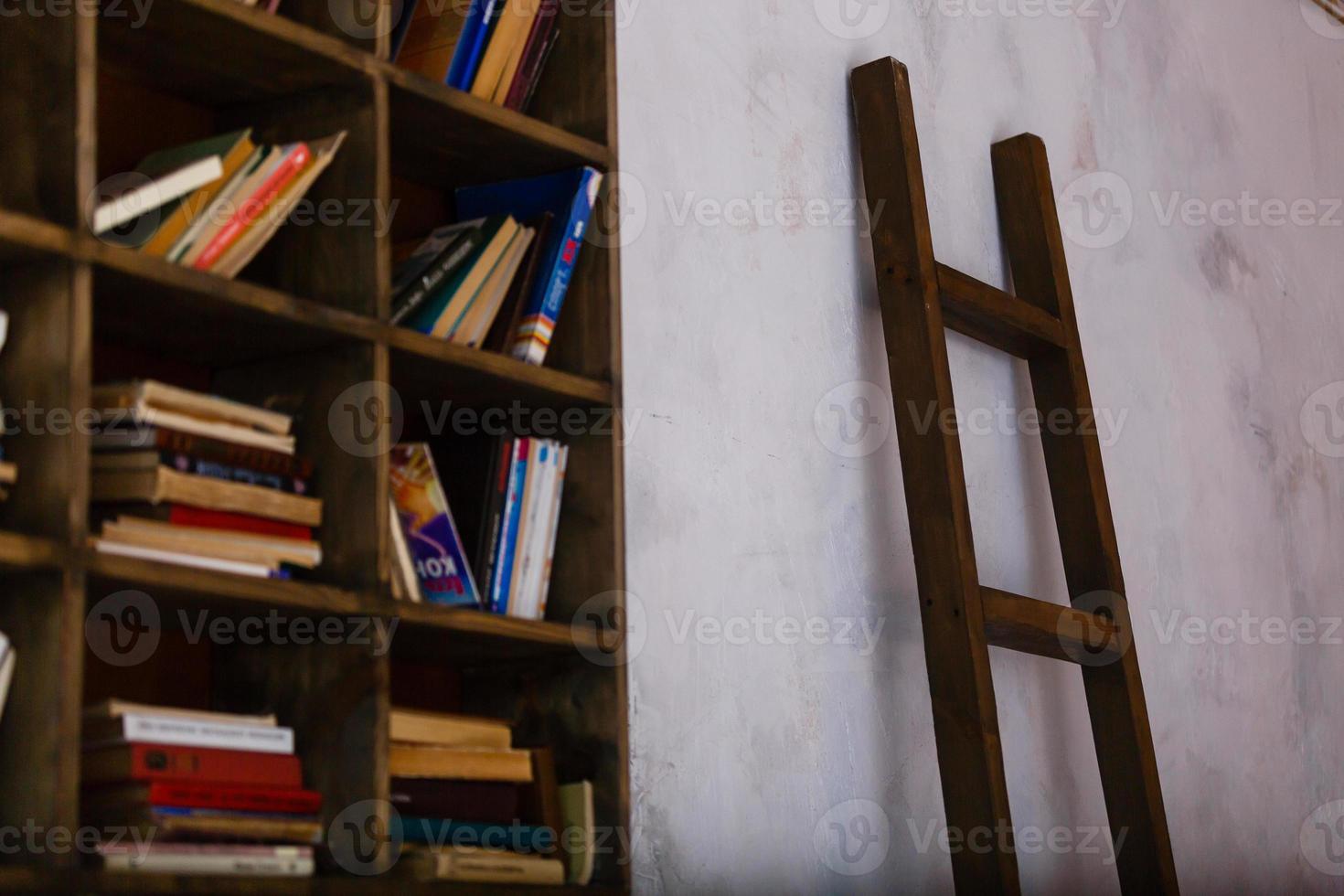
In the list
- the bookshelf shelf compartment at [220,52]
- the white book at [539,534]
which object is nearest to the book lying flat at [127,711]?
the white book at [539,534]

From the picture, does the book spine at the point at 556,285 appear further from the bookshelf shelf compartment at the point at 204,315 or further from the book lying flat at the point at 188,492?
the book lying flat at the point at 188,492

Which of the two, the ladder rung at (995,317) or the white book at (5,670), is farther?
the ladder rung at (995,317)

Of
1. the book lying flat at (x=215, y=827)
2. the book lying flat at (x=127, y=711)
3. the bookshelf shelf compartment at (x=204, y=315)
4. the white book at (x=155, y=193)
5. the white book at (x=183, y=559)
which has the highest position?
the white book at (x=155, y=193)

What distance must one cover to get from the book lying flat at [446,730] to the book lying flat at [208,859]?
196mm

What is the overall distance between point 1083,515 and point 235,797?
1.89 m

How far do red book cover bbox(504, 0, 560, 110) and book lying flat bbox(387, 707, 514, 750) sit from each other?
78 centimetres

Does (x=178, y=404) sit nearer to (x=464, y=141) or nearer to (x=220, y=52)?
(x=220, y=52)

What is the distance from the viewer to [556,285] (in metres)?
1.98

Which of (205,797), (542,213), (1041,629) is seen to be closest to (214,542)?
(205,797)

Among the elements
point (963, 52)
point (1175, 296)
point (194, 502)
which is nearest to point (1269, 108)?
point (1175, 296)

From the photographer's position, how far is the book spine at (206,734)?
1.47m

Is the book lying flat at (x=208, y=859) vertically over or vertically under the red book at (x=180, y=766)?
under

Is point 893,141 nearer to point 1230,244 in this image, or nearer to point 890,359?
point 890,359

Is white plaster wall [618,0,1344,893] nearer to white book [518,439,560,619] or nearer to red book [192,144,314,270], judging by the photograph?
Answer: white book [518,439,560,619]
